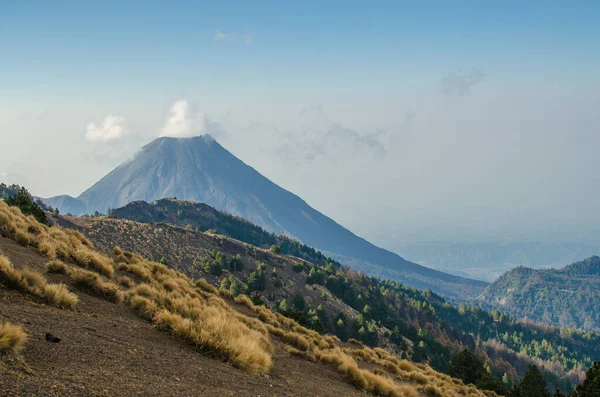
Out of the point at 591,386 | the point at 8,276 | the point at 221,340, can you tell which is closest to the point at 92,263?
the point at 8,276

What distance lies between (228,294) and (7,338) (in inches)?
779

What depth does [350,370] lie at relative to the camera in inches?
635

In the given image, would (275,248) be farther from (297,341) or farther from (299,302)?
(297,341)

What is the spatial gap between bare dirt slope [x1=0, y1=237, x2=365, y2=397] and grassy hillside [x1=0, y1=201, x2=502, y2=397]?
0.9 inches

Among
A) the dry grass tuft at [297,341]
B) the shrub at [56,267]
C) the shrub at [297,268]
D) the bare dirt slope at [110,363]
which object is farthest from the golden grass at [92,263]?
the shrub at [297,268]

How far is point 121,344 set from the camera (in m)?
9.88

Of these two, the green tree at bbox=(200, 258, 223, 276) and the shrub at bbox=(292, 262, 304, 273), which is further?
the shrub at bbox=(292, 262, 304, 273)

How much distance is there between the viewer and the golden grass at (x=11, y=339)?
7241 millimetres

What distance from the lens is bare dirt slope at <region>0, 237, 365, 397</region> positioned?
23.1 feet

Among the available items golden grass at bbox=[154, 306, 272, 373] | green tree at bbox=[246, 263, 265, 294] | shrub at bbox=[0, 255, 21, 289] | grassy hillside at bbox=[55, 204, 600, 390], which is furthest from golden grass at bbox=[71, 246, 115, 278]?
green tree at bbox=[246, 263, 265, 294]

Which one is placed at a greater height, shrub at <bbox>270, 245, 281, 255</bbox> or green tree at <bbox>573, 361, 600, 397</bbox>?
shrub at <bbox>270, 245, 281, 255</bbox>

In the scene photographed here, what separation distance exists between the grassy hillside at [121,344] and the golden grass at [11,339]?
2 cm

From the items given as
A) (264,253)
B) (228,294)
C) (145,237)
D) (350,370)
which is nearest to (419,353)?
(264,253)

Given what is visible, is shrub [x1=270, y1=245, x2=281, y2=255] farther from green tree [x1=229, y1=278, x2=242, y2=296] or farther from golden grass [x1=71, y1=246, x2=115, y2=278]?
golden grass [x1=71, y1=246, x2=115, y2=278]
